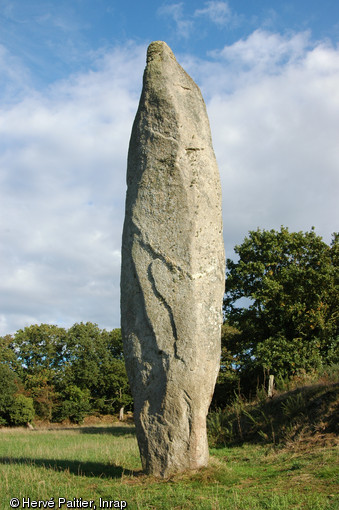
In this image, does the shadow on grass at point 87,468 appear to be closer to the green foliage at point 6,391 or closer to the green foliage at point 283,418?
the green foliage at point 283,418

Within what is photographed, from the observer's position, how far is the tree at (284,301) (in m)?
22.1

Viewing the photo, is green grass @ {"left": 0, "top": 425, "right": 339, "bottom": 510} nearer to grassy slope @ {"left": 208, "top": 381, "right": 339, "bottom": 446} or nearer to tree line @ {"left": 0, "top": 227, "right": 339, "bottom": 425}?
grassy slope @ {"left": 208, "top": 381, "right": 339, "bottom": 446}

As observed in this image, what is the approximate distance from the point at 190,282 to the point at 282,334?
1788 cm

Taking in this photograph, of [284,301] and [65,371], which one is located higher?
[284,301]

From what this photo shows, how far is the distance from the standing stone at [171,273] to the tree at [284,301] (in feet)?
49.8

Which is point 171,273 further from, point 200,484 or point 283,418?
point 283,418

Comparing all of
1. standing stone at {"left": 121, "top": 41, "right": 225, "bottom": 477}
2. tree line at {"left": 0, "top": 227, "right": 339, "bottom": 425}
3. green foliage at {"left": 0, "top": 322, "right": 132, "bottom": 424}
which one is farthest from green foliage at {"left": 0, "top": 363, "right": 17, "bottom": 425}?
standing stone at {"left": 121, "top": 41, "right": 225, "bottom": 477}

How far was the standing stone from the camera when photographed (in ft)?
22.9

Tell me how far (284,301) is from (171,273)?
702 inches

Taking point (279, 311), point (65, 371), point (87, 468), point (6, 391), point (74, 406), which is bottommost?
point (74, 406)

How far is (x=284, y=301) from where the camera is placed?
23953mm

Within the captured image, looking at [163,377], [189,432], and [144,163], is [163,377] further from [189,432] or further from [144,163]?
[144,163]

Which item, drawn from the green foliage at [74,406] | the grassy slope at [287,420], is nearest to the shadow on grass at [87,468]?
the grassy slope at [287,420]

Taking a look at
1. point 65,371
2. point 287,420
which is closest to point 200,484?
point 287,420
